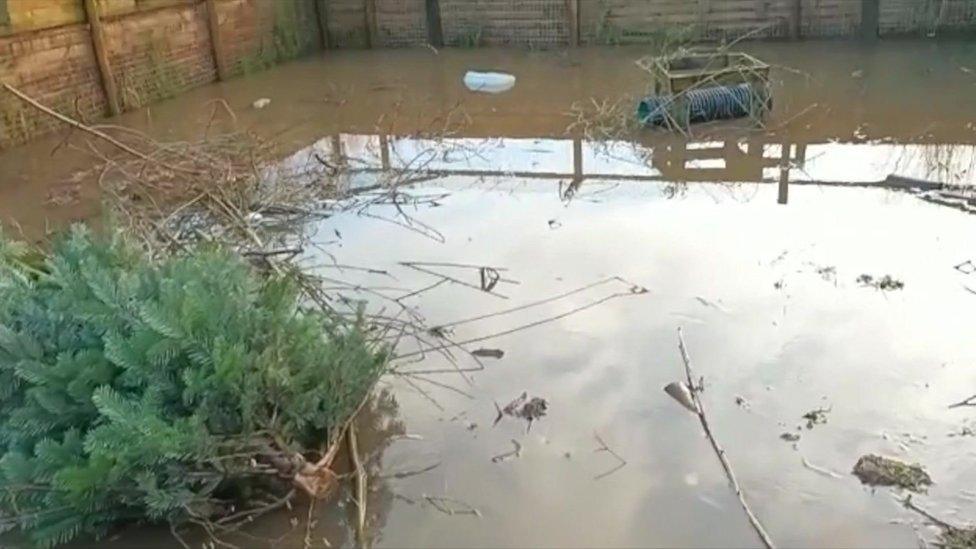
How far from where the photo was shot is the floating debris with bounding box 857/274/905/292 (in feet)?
12.1

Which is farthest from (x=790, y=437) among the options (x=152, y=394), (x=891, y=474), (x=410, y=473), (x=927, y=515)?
(x=152, y=394)

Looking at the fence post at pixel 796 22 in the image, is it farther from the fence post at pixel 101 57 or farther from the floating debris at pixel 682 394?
the floating debris at pixel 682 394

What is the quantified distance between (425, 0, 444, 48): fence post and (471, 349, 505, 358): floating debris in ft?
25.7

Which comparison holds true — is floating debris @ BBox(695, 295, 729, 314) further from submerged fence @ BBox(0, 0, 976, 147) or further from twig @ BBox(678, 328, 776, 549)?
submerged fence @ BBox(0, 0, 976, 147)

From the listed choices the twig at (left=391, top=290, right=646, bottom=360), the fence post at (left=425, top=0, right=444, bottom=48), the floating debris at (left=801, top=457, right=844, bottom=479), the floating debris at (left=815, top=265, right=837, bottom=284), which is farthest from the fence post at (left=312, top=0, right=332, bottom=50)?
the floating debris at (left=801, top=457, right=844, bottom=479)

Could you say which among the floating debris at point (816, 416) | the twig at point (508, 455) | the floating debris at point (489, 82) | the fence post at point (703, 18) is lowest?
the twig at point (508, 455)

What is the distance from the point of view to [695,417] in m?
2.91

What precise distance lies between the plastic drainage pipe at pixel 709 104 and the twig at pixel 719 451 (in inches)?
119

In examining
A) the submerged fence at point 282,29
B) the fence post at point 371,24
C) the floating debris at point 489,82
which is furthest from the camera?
the fence post at point 371,24

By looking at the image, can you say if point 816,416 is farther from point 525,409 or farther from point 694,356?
point 525,409

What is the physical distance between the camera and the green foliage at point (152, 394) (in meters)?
2.38

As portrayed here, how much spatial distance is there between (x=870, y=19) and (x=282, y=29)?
21.2 ft

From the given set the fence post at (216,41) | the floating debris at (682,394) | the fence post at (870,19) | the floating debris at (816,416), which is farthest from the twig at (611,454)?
the fence post at (870,19)

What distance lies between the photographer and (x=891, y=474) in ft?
8.39
